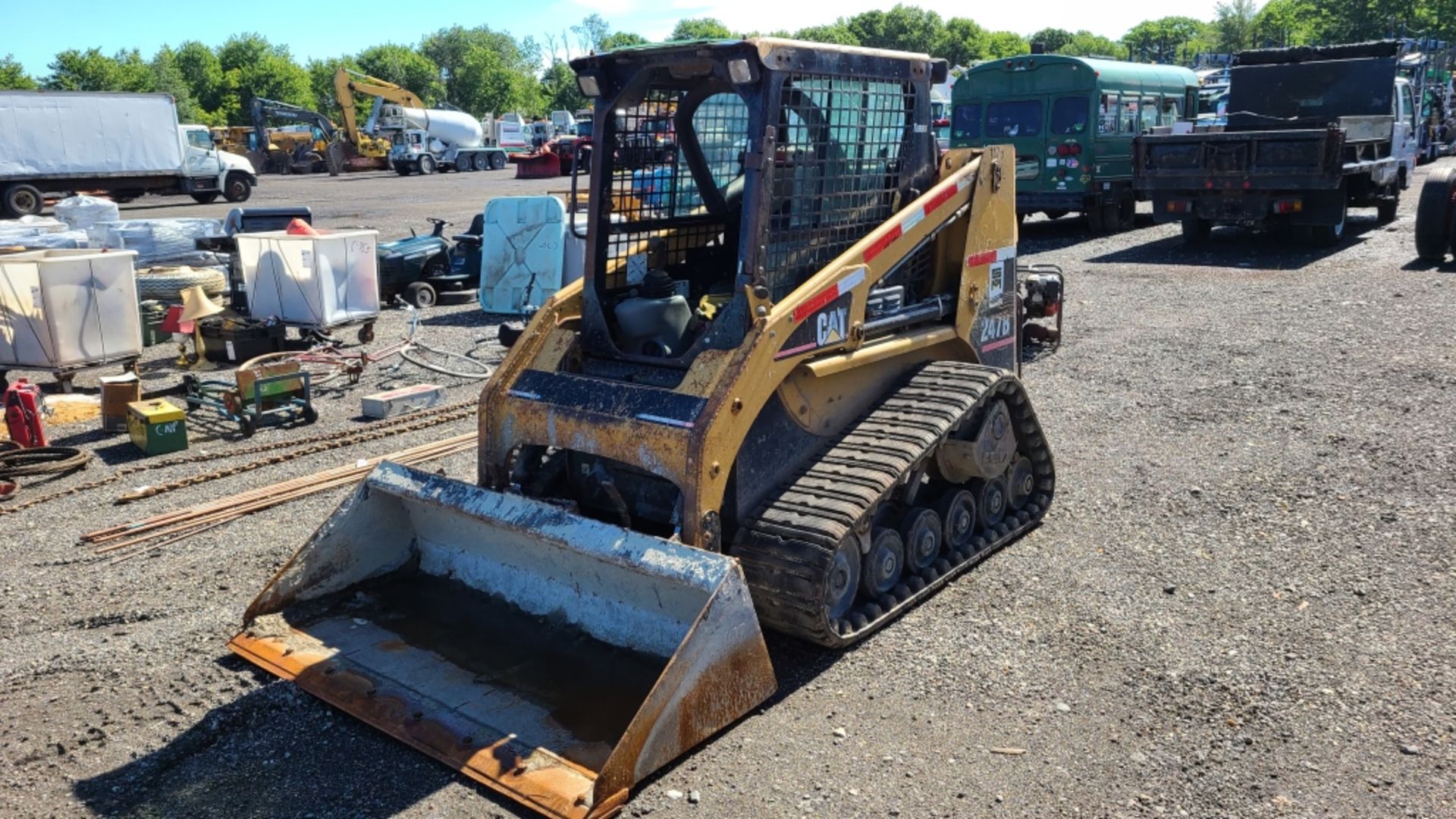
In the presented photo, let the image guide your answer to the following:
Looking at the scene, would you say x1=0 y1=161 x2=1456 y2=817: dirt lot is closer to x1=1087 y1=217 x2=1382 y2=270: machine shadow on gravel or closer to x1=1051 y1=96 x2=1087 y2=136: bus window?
x1=1087 y1=217 x2=1382 y2=270: machine shadow on gravel

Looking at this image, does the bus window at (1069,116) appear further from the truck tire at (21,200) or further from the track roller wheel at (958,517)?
the truck tire at (21,200)

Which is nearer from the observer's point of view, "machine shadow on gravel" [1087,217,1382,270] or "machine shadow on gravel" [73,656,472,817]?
"machine shadow on gravel" [73,656,472,817]

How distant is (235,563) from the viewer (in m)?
6.05

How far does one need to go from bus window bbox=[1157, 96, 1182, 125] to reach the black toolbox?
1478 centimetres

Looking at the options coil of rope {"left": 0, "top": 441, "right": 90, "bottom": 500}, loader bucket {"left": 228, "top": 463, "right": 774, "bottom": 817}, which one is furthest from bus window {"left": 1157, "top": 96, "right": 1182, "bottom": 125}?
loader bucket {"left": 228, "top": 463, "right": 774, "bottom": 817}

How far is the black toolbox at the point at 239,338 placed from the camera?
10.9 metres

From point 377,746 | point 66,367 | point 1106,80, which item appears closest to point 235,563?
point 377,746

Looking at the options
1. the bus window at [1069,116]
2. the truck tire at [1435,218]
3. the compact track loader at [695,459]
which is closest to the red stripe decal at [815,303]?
the compact track loader at [695,459]

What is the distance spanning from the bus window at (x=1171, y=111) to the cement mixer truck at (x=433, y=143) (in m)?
31.7

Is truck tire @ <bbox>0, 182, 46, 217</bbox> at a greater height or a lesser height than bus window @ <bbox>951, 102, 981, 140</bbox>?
lesser

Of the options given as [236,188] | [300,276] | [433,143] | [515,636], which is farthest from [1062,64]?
[433,143]

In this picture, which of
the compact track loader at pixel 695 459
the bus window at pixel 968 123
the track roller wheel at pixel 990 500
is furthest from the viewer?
the bus window at pixel 968 123

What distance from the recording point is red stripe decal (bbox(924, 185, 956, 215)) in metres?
5.65

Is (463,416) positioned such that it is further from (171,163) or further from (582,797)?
(171,163)
